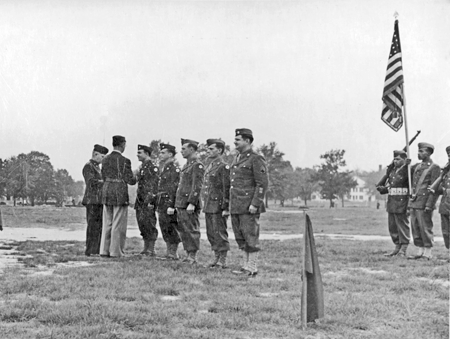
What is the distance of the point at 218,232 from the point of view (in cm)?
679

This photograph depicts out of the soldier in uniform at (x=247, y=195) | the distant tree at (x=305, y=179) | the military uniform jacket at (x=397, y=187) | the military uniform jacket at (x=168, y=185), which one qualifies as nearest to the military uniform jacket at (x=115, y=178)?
the military uniform jacket at (x=168, y=185)

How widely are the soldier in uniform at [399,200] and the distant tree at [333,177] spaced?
668 mm

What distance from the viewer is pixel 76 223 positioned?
10.1 meters

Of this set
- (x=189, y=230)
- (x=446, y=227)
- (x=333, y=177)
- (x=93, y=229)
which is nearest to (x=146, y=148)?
(x=93, y=229)

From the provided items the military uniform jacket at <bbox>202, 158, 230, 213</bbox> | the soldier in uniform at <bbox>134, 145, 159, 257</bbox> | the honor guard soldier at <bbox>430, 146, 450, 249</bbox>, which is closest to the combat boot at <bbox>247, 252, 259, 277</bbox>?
the military uniform jacket at <bbox>202, 158, 230, 213</bbox>

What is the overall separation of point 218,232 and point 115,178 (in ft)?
6.62

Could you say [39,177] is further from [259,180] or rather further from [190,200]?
[259,180]

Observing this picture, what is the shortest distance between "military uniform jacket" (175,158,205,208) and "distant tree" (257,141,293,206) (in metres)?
1.07

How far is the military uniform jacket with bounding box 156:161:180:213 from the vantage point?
7652 millimetres

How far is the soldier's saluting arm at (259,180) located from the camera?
6113mm

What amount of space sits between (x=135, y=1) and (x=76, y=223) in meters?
5.93

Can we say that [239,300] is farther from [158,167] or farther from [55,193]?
[55,193]

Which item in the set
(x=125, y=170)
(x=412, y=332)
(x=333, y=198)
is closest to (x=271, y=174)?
(x=333, y=198)

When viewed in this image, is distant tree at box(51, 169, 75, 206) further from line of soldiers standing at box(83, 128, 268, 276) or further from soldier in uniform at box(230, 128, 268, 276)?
soldier in uniform at box(230, 128, 268, 276)
